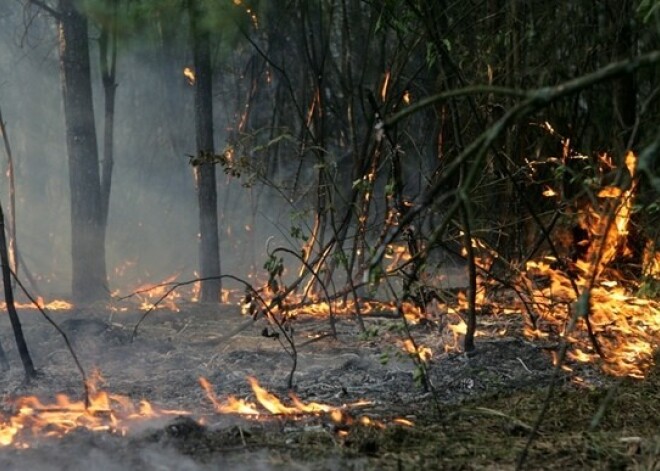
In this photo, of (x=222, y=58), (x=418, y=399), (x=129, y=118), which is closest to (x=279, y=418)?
(x=418, y=399)

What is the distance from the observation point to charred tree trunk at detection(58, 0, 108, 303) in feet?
36.7

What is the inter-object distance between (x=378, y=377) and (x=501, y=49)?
3349mm

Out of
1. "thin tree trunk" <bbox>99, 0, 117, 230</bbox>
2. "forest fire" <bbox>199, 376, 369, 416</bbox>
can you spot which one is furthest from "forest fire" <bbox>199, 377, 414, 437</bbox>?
"thin tree trunk" <bbox>99, 0, 117, 230</bbox>

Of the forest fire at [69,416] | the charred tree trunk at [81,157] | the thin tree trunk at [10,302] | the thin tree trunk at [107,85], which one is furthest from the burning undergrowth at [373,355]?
the thin tree trunk at [107,85]

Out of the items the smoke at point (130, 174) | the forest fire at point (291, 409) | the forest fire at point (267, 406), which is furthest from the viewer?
the smoke at point (130, 174)

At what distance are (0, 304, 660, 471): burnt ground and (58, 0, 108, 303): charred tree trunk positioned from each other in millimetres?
4520

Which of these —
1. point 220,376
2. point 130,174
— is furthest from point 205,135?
point 130,174

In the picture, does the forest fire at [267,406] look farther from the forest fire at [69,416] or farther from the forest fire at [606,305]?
the forest fire at [606,305]

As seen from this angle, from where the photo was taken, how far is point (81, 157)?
11.4 metres

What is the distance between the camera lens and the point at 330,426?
4004mm

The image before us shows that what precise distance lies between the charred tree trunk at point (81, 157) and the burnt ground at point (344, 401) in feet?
14.8

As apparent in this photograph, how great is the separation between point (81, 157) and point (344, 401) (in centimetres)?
808

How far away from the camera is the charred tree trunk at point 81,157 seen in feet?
36.7

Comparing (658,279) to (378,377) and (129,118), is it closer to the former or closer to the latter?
(378,377)
